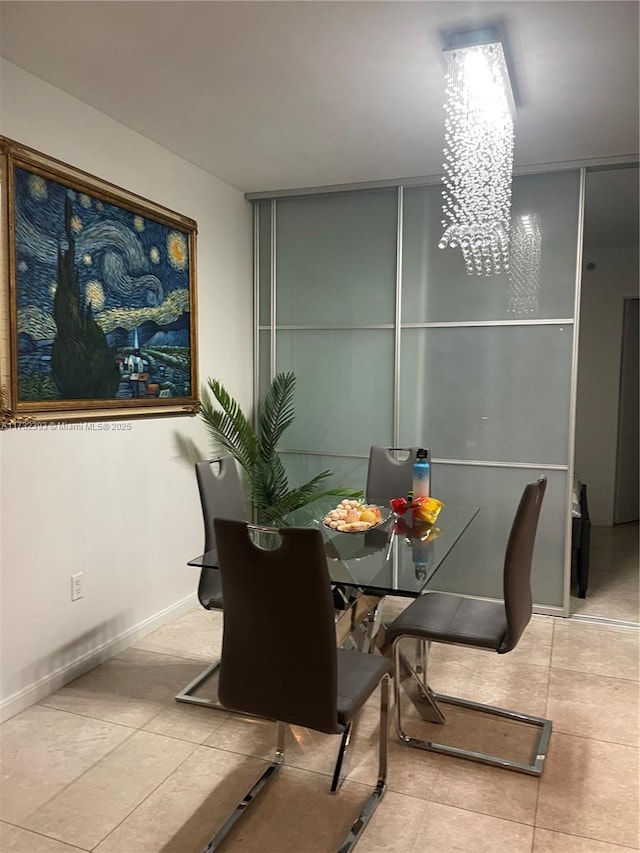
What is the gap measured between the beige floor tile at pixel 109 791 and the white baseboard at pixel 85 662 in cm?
52

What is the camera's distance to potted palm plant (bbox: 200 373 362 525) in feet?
12.4

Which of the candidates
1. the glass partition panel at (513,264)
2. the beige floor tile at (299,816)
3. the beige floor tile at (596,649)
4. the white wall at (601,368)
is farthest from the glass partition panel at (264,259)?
the white wall at (601,368)

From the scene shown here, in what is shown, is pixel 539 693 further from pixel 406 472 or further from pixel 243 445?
pixel 243 445

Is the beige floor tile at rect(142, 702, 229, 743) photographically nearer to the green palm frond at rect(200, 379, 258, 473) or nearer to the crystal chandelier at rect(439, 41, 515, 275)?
the green palm frond at rect(200, 379, 258, 473)

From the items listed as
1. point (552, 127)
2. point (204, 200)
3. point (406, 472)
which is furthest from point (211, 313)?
point (552, 127)

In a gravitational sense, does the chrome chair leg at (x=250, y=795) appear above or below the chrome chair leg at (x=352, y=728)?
below

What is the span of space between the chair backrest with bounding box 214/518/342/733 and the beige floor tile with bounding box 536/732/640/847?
2.84ft

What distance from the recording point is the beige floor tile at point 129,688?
101 inches

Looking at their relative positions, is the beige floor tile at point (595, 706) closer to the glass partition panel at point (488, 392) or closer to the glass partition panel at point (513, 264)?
the glass partition panel at point (488, 392)

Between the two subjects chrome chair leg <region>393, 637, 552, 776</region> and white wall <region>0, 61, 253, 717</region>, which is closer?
chrome chair leg <region>393, 637, 552, 776</region>

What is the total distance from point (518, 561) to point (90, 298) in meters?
2.07

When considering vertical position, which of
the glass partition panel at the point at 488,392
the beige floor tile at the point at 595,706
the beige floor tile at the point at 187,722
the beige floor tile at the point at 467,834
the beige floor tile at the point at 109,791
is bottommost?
the beige floor tile at the point at 109,791

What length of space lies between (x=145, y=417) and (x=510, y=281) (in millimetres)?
2150

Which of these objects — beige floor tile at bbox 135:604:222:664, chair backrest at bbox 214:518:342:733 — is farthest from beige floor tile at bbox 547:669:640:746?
beige floor tile at bbox 135:604:222:664
